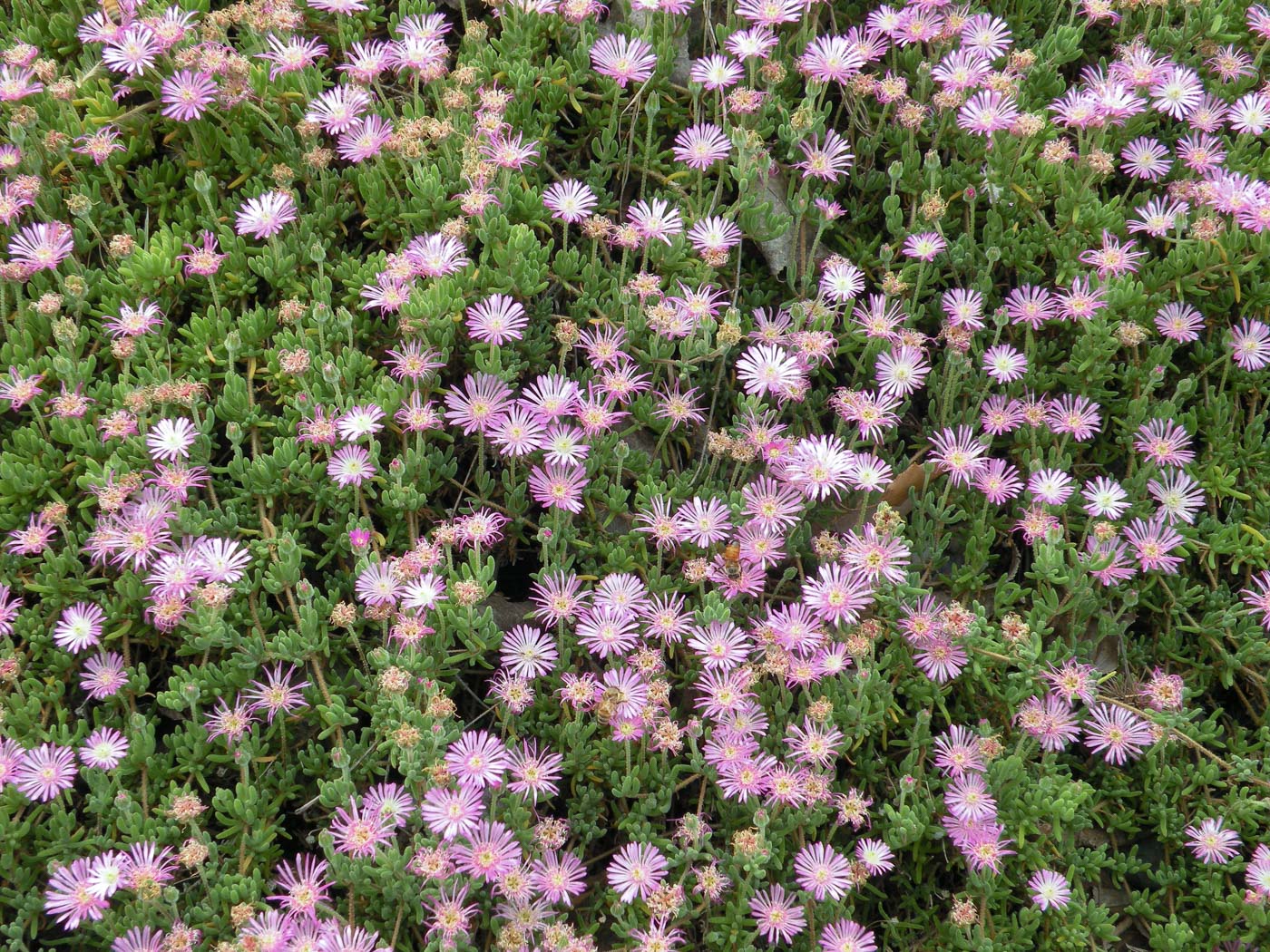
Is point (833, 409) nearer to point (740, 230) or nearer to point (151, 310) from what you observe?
point (740, 230)

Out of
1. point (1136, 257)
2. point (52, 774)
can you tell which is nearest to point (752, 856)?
point (52, 774)

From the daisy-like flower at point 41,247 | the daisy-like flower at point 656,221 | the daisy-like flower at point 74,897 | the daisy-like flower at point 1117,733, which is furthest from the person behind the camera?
the daisy-like flower at point 656,221

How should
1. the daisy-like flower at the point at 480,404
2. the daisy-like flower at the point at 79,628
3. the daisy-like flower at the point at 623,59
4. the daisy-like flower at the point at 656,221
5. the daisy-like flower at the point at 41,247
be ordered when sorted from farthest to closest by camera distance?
the daisy-like flower at the point at 623,59 → the daisy-like flower at the point at 656,221 → the daisy-like flower at the point at 41,247 → the daisy-like flower at the point at 480,404 → the daisy-like flower at the point at 79,628

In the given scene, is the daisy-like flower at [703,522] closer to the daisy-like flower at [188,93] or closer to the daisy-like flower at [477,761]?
the daisy-like flower at [477,761]

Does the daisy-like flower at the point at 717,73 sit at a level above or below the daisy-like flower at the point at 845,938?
above

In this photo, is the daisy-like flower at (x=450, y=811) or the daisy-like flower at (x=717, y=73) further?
the daisy-like flower at (x=717, y=73)

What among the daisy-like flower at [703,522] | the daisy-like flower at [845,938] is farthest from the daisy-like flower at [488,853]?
the daisy-like flower at [703,522]

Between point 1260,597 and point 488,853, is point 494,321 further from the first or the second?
point 1260,597
